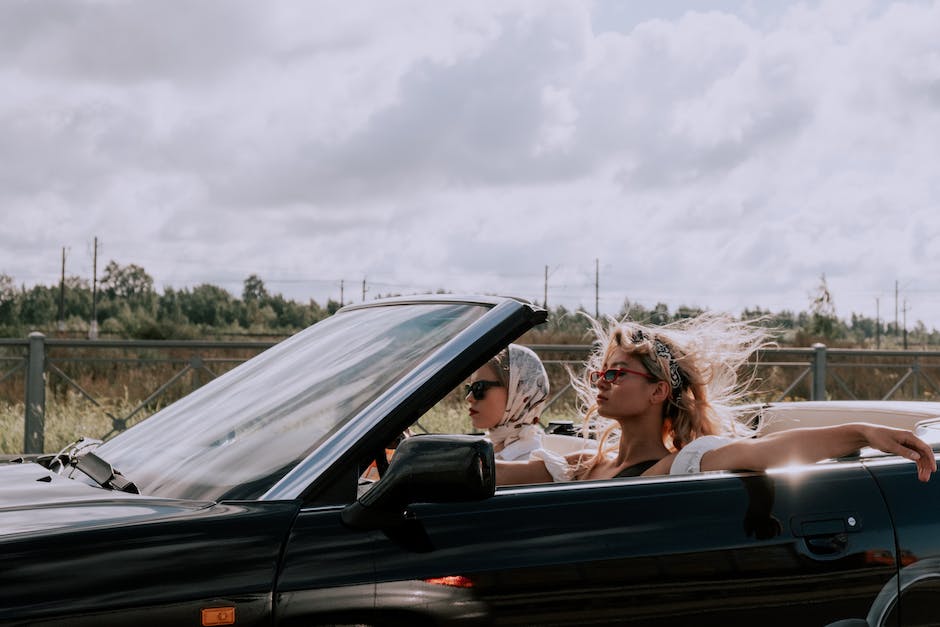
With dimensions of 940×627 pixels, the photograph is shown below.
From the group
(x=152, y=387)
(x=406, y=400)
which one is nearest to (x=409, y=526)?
(x=406, y=400)

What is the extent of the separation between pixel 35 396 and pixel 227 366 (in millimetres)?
1999

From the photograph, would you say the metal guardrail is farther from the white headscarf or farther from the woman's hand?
the woman's hand

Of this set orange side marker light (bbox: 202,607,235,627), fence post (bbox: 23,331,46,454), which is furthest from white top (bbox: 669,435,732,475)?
fence post (bbox: 23,331,46,454)

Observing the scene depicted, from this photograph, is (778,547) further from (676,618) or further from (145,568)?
(145,568)

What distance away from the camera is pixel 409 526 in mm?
2322

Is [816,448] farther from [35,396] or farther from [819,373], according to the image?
[819,373]

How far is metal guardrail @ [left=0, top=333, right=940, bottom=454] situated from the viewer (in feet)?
36.6

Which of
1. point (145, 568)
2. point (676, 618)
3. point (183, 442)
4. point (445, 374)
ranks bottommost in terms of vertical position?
point (676, 618)

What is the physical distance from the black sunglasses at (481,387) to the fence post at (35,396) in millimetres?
8082

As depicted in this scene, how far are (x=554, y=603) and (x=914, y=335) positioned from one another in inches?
3453

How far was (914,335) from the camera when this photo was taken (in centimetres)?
8331

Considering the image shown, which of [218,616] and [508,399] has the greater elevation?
[508,399]

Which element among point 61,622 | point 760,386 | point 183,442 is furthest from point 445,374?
point 760,386

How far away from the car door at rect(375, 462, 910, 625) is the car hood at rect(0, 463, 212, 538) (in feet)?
1.62
